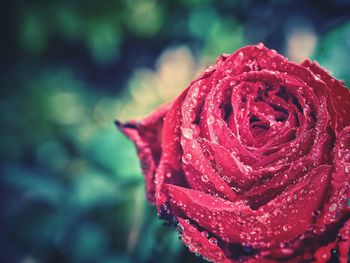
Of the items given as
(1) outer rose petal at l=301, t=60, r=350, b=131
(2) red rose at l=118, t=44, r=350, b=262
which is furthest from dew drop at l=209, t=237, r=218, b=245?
(1) outer rose petal at l=301, t=60, r=350, b=131

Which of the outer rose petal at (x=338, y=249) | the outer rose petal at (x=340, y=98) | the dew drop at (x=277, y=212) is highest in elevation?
the outer rose petal at (x=340, y=98)

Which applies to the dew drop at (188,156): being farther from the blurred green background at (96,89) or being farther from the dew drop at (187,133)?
the blurred green background at (96,89)

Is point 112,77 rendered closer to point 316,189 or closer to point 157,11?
point 157,11

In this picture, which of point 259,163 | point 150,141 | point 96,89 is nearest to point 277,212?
point 259,163

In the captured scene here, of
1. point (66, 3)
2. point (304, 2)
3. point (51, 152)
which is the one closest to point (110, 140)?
point (51, 152)

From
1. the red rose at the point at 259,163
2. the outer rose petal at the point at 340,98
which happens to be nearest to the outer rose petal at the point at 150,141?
the red rose at the point at 259,163
